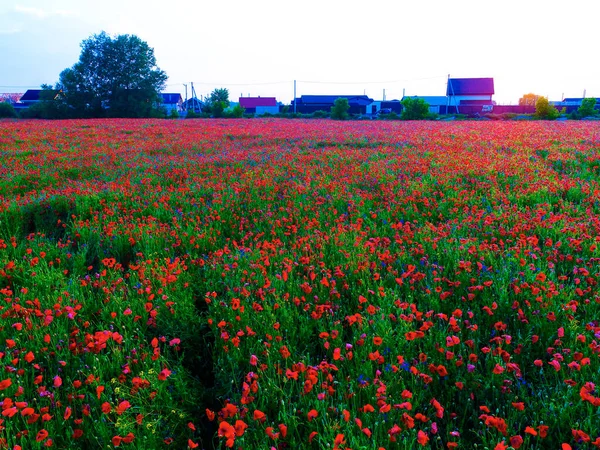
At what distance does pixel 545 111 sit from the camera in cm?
4531

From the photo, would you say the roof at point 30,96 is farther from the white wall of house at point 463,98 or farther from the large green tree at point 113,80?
the white wall of house at point 463,98

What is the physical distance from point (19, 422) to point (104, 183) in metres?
7.03

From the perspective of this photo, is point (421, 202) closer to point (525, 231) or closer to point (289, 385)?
point (525, 231)

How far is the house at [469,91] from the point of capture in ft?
263

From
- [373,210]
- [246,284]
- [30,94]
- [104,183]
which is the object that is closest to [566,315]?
[246,284]

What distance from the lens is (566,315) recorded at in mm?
2965

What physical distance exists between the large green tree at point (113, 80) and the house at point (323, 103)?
1380 inches

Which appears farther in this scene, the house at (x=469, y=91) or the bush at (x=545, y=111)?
the house at (x=469, y=91)

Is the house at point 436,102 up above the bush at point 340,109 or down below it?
above

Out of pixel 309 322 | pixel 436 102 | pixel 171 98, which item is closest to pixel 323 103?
pixel 436 102

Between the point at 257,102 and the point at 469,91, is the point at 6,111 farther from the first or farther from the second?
the point at 469,91

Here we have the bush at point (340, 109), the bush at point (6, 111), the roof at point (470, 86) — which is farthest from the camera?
the roof at point (470, 86)

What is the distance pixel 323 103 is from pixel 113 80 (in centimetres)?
4513

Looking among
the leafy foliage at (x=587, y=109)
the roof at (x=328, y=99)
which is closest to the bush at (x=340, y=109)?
the leafy foliage at (x=587, y=109)
